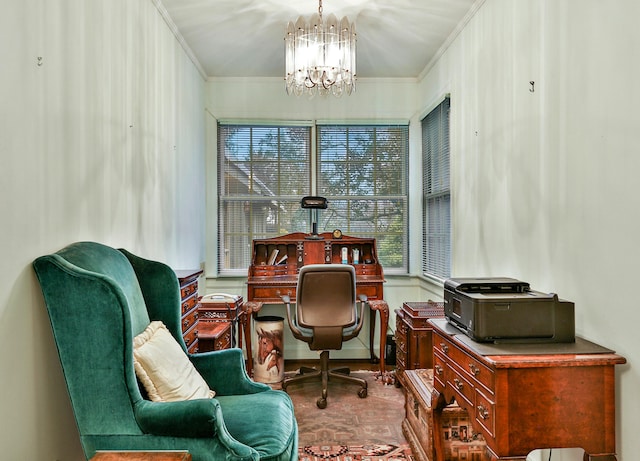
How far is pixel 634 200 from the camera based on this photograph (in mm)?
1513

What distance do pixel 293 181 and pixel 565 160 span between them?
2.94m

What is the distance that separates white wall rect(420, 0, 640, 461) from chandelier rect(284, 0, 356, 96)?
98 cm

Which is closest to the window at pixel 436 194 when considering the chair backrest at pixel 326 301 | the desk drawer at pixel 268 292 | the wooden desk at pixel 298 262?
the wooden desk at pixel 298 262

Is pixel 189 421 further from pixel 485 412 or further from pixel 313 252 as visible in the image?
pixel 313 252

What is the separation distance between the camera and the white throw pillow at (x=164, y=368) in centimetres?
169

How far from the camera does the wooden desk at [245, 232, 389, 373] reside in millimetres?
3857

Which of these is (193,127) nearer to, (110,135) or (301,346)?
(110,135)

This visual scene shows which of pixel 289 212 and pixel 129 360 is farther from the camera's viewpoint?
pixel 289 212

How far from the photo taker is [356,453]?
2500mm

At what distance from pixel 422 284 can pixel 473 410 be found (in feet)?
8.95

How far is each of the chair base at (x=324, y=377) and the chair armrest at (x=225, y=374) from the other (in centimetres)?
123

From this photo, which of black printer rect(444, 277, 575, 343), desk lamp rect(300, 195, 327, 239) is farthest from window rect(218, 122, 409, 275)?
black printer rect(444, 277, 575, 343)

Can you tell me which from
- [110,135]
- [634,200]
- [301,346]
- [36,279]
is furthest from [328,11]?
[301,346]

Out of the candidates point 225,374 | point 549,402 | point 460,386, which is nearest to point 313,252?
point 225,374
